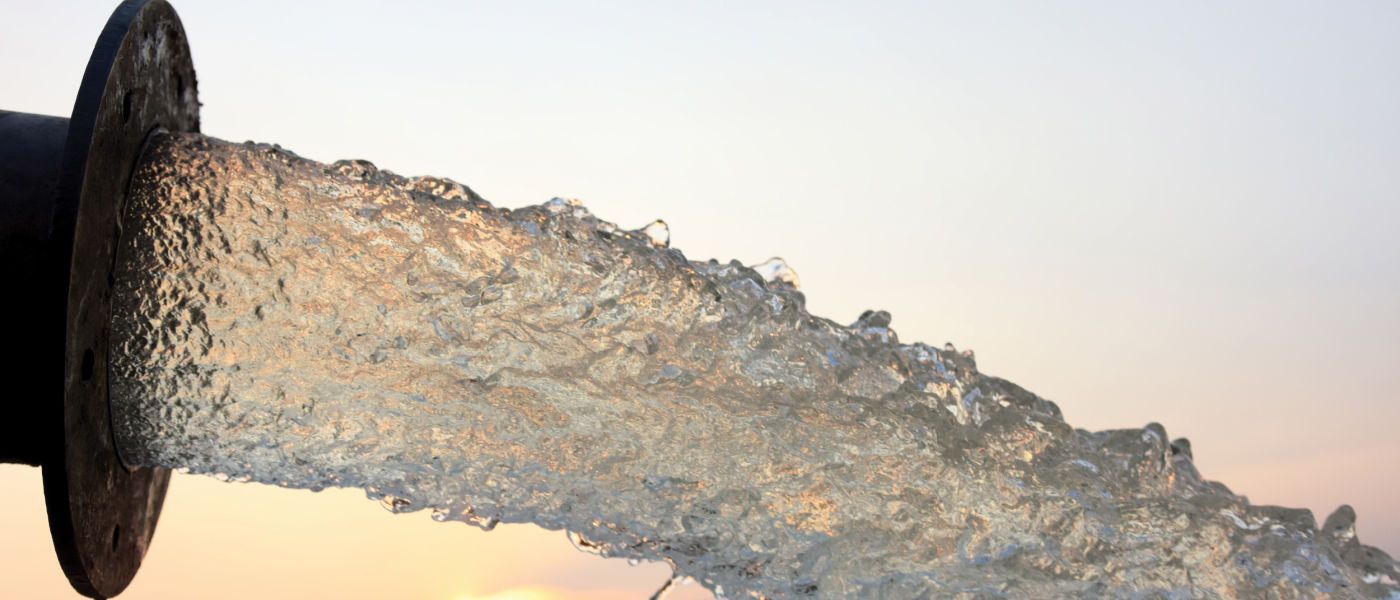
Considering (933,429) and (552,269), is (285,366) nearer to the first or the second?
(552,269)

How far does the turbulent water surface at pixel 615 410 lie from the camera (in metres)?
2.37

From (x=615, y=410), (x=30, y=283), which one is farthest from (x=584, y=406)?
(x=30, y=283)

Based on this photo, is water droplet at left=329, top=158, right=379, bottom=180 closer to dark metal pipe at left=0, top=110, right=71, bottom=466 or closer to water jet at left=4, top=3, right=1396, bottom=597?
water jet at left=4, top=3, right=1396, bottom=597

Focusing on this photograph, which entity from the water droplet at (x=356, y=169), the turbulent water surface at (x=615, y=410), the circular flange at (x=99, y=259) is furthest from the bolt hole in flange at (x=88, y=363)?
the water droplet at (x=356, y=169)

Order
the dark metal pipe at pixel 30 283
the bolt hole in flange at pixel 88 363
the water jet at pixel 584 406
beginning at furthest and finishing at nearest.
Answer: the water jet at pixel 584 406 → the bolt hole in flange at pixel 88 363 → the dark metal pipe at pixel 30 283

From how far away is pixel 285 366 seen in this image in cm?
238

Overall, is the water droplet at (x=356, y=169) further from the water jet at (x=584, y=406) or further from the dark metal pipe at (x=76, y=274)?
the dark metal pipe at (x=76, y=274)

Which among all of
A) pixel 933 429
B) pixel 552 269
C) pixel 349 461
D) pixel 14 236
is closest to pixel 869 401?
pixel 933 429

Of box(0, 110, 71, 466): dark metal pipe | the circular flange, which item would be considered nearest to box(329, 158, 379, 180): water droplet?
the circular flange

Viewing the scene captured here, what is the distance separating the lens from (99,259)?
215 cm

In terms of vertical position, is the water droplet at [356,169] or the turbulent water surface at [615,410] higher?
the water droplet at [356,169]

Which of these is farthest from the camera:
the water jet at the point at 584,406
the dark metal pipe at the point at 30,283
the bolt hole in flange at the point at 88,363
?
the water jet at the point at 584,406

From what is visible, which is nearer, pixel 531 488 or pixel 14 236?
pixel 14 236

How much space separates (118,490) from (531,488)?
684 millimetres
